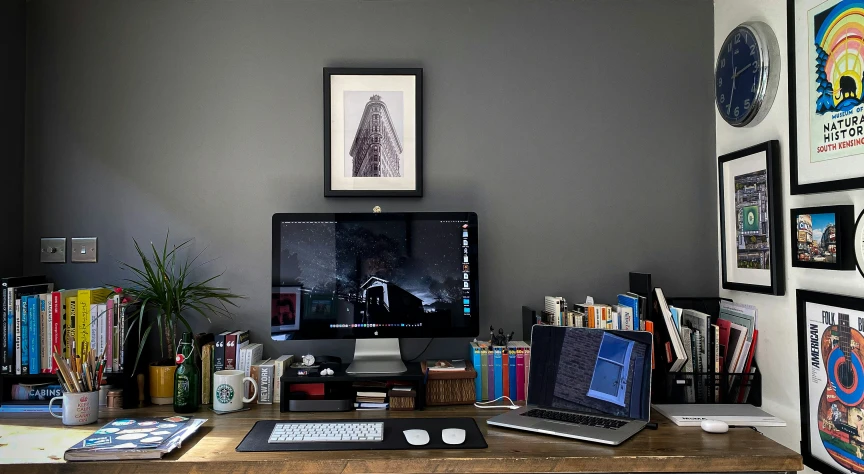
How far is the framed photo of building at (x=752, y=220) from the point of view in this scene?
190 cm

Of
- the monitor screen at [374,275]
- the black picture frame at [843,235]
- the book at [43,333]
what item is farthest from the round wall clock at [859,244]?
the book at [43,333]

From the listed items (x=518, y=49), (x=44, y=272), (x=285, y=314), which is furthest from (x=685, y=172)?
(x=44, y=272)

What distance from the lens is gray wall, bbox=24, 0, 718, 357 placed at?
2.22 m

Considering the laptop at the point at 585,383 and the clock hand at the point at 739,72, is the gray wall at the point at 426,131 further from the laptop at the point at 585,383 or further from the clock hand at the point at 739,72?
the laptop at the point at 585,383

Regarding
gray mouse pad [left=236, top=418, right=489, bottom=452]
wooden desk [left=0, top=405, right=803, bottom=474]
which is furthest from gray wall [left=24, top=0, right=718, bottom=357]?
wooden desk [left=0, top=405, right=803, bottom=474]

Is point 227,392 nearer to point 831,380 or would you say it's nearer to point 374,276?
point 374,276

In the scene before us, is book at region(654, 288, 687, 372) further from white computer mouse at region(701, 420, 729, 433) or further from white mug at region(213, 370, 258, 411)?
white mug at region(213, 370, 258, 411)

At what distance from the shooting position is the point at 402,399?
192 centimetres

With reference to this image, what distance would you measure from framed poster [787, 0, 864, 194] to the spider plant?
1995 mm

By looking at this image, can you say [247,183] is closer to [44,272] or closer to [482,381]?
[44,272]

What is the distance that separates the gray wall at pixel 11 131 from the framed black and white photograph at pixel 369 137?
3.76 feet

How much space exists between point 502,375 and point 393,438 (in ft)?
1.77

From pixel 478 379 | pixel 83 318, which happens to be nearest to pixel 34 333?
pixel 83 318

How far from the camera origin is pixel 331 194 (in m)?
2.20
